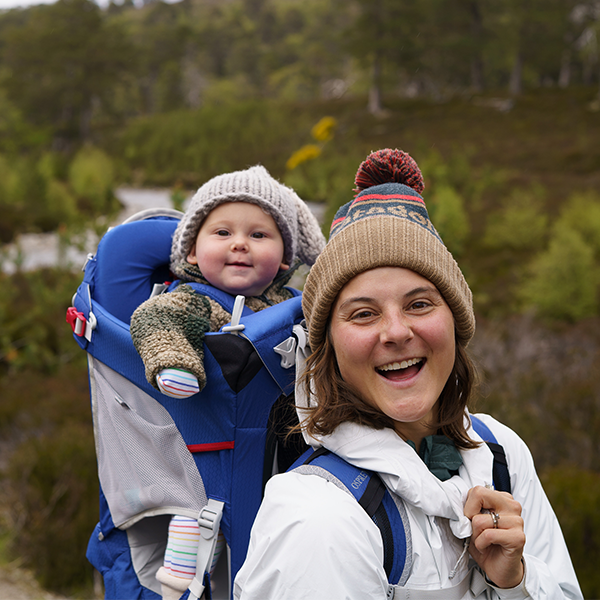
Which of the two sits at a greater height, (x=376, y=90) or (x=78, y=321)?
(x=78, y=321)

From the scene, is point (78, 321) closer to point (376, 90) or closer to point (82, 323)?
point (82, 323)

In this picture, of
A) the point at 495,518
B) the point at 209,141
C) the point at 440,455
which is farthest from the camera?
the point at 209,141

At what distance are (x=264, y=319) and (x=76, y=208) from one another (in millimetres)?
17509

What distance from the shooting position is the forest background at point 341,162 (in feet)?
13.2

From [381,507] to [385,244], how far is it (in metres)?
0.48

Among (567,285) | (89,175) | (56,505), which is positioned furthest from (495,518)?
(89,175)

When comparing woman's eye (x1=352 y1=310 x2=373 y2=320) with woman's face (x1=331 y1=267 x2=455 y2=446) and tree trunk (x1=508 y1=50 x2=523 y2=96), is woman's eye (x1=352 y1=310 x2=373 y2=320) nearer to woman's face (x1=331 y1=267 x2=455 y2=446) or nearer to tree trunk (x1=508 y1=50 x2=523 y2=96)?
woman's face (x1=331 y1=267 x2=455 y2=446)

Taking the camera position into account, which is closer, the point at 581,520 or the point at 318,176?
the point at 581,520

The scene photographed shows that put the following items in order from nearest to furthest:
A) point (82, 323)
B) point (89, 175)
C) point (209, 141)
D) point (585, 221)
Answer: point (82, 323) → point (585, 221) → point (89, 175) → point (209, 141)

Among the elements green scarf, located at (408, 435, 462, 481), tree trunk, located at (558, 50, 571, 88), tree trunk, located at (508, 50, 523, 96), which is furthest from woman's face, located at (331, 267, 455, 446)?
tree trunk, located at (558, 50, 571, 88)

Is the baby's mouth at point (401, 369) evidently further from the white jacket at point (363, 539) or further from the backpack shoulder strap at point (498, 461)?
the backpack shoulder strap at point (498, 461)

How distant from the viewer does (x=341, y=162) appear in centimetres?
2008

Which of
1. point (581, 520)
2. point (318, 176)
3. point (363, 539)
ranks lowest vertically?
point (318, 176)

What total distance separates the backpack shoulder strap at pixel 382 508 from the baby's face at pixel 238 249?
0.69 meters
